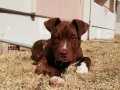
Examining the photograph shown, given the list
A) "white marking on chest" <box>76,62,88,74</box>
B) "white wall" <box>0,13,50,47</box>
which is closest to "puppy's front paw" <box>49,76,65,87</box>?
"white marking on chest" <box>76,62,88,74</box>

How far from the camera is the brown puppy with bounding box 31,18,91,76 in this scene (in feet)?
23.5

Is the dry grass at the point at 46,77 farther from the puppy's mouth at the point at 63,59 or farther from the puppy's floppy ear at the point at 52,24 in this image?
the puppy's floppy ear at the point at 52,24

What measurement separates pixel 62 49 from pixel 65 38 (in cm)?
26

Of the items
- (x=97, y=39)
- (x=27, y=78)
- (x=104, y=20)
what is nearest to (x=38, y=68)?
(x=27, y=78)

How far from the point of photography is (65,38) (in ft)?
23.9

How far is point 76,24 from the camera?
301 inches

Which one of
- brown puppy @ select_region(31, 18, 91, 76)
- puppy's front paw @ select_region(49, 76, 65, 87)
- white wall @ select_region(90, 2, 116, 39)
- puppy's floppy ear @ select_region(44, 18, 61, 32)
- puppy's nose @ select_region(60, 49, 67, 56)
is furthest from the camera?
white wall @ select_region(90, 2, 116, 39)

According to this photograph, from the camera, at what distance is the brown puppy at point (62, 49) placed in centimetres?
Answer: 716

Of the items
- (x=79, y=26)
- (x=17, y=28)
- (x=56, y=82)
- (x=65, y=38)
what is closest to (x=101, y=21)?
(x=17, y=28)

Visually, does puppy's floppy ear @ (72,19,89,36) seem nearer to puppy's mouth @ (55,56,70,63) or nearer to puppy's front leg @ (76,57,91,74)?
puppy's front leg @ (76,57,91,74)

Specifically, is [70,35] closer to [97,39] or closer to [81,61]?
[81,61]

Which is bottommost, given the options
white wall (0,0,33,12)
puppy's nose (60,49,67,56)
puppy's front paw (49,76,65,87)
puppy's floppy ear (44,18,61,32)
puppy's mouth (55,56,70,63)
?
puppy's front paw (49,76,65,87)

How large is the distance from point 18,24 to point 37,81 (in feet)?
17.1

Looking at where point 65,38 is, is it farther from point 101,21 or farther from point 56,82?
point 101,21
